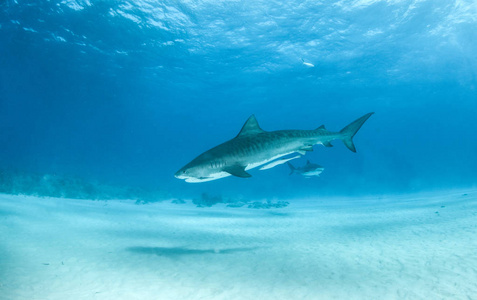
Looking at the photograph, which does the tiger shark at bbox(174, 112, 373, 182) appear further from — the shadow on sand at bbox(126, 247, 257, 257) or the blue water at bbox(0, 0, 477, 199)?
the blue water at bbox(0, 0, 477, 199)

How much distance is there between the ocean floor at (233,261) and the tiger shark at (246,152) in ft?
7.00

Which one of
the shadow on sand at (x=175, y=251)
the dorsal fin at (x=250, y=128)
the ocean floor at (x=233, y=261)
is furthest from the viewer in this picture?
the shadow on sand at (x=175, y=251)

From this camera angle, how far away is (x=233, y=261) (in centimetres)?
612

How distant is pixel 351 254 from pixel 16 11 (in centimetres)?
3080

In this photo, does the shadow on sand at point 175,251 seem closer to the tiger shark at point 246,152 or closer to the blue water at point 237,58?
the tiger shark at point 246,152

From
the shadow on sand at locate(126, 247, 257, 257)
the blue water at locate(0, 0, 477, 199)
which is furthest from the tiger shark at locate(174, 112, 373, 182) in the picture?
the blue water at locate(0, 0, 477, 199)

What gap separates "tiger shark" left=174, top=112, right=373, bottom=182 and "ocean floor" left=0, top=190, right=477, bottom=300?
2.13 meters

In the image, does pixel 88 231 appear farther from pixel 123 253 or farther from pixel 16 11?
pixel 16 11

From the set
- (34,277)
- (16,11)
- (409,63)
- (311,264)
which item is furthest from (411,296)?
(409,63)

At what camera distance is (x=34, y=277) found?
4.78 m

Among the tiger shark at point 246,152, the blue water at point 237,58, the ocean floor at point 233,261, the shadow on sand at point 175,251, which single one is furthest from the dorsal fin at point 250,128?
the blue water at point 237,58

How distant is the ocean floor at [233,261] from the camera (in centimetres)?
439

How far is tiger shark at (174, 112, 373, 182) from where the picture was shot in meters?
5.25

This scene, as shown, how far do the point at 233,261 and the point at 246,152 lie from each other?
109 inches
